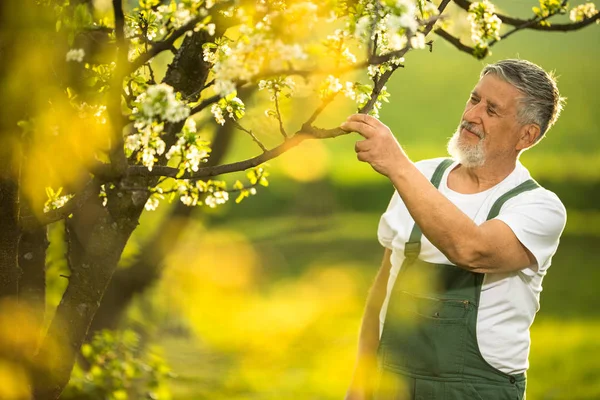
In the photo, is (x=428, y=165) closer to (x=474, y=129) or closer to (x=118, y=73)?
(x=474, y=129)

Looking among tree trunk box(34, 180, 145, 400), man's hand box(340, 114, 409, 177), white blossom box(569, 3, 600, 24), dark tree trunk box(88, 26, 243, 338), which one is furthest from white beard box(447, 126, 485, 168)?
dark tree trunk box(88, 26, 243, 338)

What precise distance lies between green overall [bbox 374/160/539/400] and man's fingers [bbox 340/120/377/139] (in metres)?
0.63

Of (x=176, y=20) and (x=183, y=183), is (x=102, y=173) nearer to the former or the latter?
(x=176, y=20)

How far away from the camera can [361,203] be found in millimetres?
28938

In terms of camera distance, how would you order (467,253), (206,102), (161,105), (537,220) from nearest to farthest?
(161,105)
(206,102)
(467,253)
(537,220)

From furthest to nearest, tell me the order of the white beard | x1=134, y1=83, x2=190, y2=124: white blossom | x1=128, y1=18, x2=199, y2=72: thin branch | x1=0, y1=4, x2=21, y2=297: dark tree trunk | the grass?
the grass < the white beard < x1=0, y1=4, x2=21, y2=297: dark tree trunk < x1=128, y1=18, x2=199, y2=72: thin branch < x1=134, y1=83, x2=190, y2=124: white blossom

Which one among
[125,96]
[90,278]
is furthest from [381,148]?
[90,278]

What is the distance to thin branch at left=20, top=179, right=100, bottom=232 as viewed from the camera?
2.51 meters

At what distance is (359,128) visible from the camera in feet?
8.52

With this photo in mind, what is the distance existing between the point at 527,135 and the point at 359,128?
1.01 m

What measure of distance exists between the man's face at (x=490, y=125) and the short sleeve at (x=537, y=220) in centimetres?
29

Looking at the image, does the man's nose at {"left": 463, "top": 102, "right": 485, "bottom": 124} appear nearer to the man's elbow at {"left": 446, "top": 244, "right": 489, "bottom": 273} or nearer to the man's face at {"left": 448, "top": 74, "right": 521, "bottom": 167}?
the man's face at {"left": 448, "top": 74, "right": 521, "bottom": 167}

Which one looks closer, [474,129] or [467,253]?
[467,253]

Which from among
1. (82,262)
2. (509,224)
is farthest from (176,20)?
(509,224)
